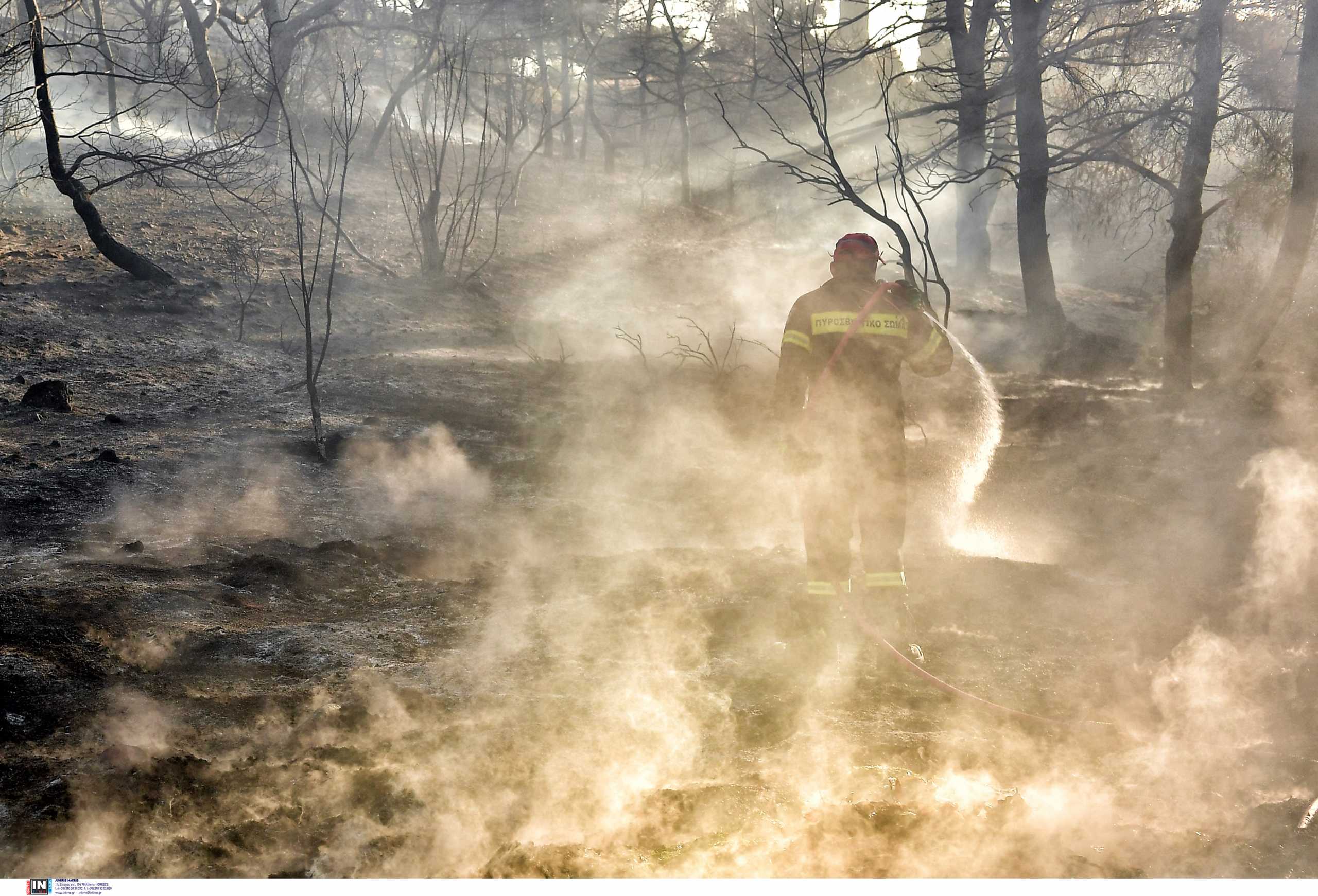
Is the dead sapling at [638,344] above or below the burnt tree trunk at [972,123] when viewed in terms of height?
below

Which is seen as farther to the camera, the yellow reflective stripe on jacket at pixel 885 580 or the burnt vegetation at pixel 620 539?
the yellow reflective stripe on jacket at pixel 885 580

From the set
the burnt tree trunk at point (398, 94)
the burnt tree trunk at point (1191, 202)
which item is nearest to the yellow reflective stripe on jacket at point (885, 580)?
the burnt tree trunk at point (1191, 202)

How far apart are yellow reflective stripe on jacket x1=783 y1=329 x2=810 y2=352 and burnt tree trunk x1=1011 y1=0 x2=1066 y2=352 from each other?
870 centimetres

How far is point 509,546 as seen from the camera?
5.91m

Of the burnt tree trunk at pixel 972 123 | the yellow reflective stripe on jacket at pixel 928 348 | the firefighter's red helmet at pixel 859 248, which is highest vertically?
the burnt tree trunk at pixel 972 123

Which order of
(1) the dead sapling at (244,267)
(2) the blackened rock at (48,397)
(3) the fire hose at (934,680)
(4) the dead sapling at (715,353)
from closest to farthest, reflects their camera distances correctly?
1. (3) the fire hose at (934,680)
2. (2) the blackened rock at (48,397)
3. (4) the dead sapling at (715,353)
4. (1) the dead sapling at (244,267)

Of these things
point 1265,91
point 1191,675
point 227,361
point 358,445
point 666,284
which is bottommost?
point 1191,675

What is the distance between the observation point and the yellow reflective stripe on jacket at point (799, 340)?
178 inches

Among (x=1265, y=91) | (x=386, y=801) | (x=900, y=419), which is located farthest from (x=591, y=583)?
(x=1265, y=91)

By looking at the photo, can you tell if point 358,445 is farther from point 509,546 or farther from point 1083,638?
point 1083,638

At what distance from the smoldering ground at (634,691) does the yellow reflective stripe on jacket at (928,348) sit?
4.58 ft

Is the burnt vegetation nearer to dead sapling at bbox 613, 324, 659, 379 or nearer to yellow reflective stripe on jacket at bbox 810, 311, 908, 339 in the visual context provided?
dead sapling at bbox 613, 324, 659, 379

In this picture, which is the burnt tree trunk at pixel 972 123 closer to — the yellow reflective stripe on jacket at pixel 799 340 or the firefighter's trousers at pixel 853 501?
the yellow reflective stripe on jacket at pixel 799 340

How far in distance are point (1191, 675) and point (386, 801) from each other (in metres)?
3.50
